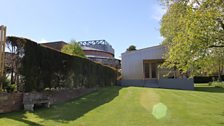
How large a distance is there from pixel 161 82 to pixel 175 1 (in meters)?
15.4

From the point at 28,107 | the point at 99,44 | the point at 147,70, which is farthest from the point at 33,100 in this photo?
the point at 99,44

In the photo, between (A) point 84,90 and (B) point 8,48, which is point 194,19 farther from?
(A) point 84,90

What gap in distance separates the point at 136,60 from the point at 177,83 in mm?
6781

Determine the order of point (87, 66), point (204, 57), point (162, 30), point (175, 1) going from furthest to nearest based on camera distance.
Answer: point (162, 30)
point (87, 66)
point (175, 1)
point (204, 57)

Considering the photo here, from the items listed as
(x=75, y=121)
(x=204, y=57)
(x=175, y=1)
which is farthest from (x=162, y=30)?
(x=75, y=121)

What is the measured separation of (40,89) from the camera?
1154 centimetres

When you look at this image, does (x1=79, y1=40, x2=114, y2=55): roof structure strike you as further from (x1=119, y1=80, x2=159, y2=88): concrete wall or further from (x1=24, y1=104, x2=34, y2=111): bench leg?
(x1=24, y1=104, x2=34, y2=111): bench leg

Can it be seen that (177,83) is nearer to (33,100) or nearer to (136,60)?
(136,60)

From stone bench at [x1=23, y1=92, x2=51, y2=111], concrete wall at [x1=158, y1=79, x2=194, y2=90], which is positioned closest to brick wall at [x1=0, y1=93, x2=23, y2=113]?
stone bench at [x1=23, y1=92, x2=51, y2=111]

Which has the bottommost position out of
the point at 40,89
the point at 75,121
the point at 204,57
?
the point at 75,121

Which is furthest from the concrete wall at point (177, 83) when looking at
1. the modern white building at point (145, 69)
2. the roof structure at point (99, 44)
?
the roof structure at point (99, 44)

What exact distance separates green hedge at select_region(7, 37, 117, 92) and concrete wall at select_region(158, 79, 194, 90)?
43.1 feet

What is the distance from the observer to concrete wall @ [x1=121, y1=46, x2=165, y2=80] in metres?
33.1

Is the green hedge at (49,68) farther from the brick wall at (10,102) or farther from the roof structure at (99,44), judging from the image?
the roof structure at (99,44)
